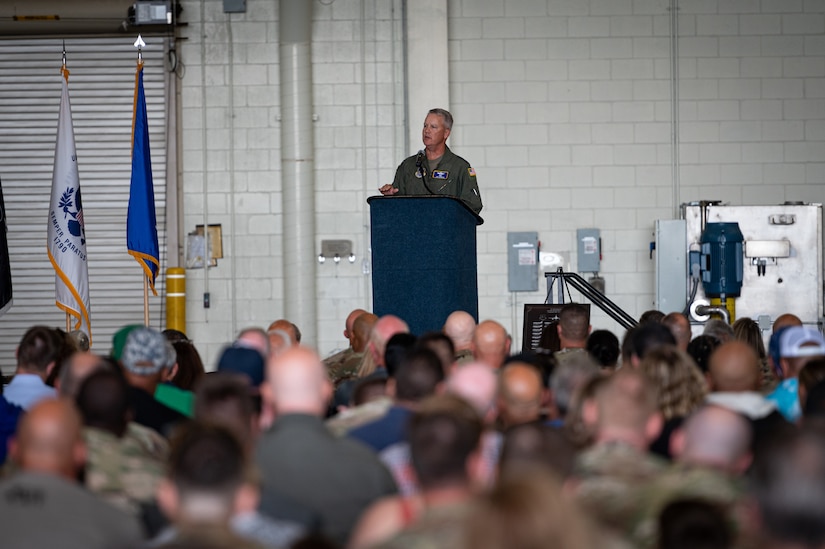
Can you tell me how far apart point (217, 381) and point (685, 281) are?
285 inches

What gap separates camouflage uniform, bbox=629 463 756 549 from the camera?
2506 mm

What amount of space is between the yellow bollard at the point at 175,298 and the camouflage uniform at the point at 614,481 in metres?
7.50

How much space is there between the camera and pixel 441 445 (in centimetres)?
242

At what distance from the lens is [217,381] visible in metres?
3.27

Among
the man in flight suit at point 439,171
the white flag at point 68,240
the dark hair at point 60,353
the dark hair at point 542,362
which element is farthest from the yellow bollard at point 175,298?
the dark hair at point 542,362

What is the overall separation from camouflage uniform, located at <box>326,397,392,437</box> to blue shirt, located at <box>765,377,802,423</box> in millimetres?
1498

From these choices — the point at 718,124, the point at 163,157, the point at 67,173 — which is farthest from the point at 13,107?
the point at 718,124

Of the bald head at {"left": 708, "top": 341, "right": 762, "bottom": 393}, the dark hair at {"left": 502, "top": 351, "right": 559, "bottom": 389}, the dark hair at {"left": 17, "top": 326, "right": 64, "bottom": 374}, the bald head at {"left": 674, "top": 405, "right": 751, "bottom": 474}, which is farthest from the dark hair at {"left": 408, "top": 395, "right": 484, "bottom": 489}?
the dark hair at {"left": 17, "top": 326, "right": 64, "bottom": 374}

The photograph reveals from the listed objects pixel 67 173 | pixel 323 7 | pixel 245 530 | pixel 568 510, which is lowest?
pixel 245 530

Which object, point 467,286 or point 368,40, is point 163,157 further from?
point 467,286

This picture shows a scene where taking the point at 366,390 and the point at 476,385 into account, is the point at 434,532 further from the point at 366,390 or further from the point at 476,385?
the point at 366,390

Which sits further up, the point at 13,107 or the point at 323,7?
the point at 323,7

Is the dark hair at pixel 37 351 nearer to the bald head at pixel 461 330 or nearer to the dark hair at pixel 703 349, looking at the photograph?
the bald head at pixel 461 330

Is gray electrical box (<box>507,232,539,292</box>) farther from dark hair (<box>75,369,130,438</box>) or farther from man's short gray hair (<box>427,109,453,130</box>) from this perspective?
dark hair (<box>75,369,130,438</box>)
